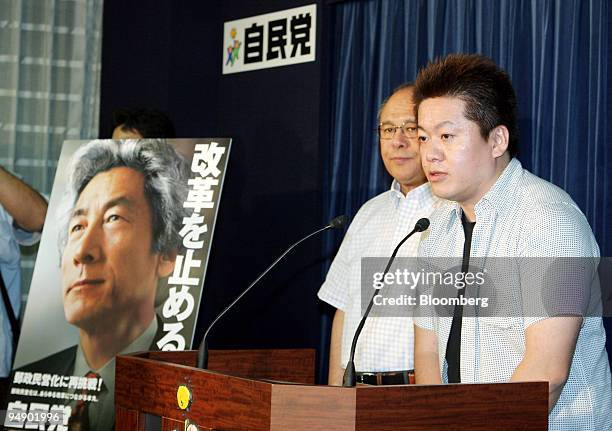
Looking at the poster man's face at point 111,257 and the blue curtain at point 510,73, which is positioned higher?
the blue curtain at point 510,73

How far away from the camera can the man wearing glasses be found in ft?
11.0

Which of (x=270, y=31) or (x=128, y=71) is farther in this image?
(x=128, y=71)

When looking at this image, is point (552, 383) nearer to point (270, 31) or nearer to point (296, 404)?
point (296, 404)

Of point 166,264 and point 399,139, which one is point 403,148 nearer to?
point 399,139

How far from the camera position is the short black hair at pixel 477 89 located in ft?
8.56

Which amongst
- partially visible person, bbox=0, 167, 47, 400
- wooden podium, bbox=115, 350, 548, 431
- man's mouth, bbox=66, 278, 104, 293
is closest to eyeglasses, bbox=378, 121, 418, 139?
man's mouth, bbox=66, 278, 104, 293

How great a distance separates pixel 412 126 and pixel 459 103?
0.93 m

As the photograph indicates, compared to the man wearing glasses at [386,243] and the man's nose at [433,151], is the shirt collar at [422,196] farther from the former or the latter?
the man's nose at [433,151]

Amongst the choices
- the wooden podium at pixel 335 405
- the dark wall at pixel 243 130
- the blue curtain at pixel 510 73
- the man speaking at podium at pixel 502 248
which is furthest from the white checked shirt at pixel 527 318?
the dark wall at pixel 243 130

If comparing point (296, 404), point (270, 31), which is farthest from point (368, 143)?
point (296, 404)

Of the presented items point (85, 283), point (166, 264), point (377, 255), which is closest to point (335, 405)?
point (377, 255)

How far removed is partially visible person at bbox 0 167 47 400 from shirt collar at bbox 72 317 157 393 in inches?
31.8

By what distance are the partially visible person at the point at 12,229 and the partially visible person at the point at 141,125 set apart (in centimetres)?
64

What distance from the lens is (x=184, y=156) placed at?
404 centimetres
